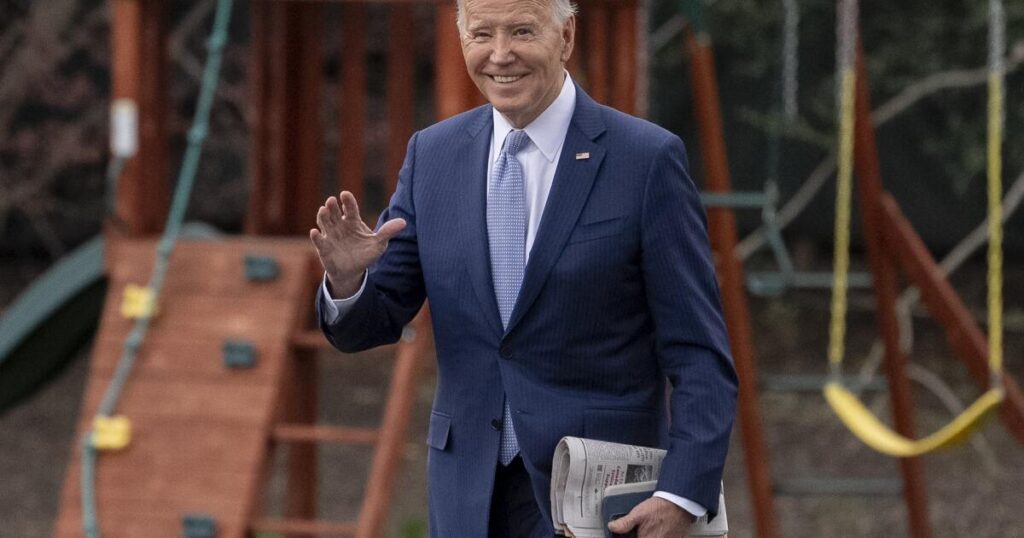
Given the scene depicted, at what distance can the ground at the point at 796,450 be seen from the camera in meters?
7.89

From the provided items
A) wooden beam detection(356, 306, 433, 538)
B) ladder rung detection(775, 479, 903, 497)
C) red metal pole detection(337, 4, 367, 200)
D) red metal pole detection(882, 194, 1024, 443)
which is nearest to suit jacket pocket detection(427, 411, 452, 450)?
wooden beam detection(356, 306, 433, 538)

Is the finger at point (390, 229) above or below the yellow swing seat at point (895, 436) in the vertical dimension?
above

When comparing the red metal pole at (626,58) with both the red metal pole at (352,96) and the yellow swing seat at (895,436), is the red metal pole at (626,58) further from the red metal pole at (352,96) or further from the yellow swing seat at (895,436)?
the yellow swing seat at (895,436)

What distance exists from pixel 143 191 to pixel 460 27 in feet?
10.7

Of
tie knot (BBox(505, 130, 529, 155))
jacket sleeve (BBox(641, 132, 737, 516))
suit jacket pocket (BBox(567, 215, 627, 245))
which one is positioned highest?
tie knot (BBox(505, 130, 529, 155))

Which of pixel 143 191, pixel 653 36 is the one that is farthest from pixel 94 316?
pixel 653 36

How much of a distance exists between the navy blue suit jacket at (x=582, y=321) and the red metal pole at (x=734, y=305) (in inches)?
134

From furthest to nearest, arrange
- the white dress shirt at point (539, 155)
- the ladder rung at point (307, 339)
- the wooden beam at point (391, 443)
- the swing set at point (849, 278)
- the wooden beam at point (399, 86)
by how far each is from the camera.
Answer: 1. the wooden beam at point (399, 86)
2. the swing set at point (849, 278)
3. the ladder rung at point (307, 339)
4. the wooden beam at point (391, 443)
5. the white dress shirt at point (539, 155)

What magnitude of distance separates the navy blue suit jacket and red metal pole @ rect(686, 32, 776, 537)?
340 centimetres

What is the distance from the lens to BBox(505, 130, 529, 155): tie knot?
2.37 m

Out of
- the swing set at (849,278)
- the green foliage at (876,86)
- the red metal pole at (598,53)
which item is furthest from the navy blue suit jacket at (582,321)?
the green foliage at (876,86)

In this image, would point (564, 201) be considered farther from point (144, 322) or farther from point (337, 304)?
point (144, 322)

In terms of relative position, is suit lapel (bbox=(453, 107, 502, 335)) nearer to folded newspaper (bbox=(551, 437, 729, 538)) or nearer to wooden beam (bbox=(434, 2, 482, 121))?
folded newspaper (bbox=(551, 437, 729, 538))

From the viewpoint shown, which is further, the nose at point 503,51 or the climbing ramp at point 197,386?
the climbing ramp at point 197,386
